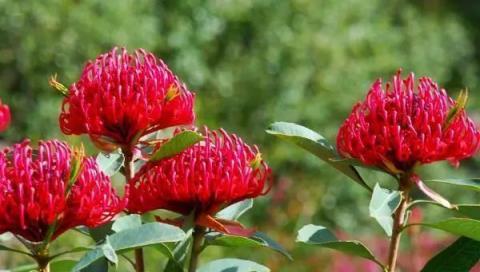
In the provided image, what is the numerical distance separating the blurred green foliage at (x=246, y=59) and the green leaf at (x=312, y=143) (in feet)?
15.3

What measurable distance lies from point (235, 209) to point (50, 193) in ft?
1.09

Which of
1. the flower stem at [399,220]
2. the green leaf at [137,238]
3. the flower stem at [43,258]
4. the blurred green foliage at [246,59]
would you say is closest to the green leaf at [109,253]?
the green leaf at [137,238]

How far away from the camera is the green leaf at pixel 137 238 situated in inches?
54.1

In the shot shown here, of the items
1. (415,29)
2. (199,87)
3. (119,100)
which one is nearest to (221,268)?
(119,100)

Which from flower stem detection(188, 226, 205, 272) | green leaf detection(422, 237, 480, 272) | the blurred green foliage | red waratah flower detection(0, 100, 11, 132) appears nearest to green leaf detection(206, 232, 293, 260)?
flower stem detection(188, 226, 205, 272)

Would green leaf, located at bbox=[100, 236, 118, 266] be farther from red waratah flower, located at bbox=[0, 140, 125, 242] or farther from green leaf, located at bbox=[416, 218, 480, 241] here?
green leaf, located at bbox=[416, 218, 480, 241]

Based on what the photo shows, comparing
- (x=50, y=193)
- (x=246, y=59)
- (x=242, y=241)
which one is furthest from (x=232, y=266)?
(x=246, y=59)

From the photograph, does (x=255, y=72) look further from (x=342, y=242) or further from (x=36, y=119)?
(x=342, y=242)

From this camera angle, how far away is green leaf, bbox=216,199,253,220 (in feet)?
5.35

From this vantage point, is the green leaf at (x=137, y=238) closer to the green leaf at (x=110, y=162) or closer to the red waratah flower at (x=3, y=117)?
the green leaf at (x=110, y=162)

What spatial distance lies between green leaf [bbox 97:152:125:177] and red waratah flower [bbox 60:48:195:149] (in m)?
0.02

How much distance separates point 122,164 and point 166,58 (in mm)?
5636

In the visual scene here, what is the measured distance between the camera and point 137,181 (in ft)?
5.06

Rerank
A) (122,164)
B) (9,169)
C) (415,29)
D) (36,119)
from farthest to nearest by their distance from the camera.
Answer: (415,29) < (36,119) < (122,164) < (9,169)
